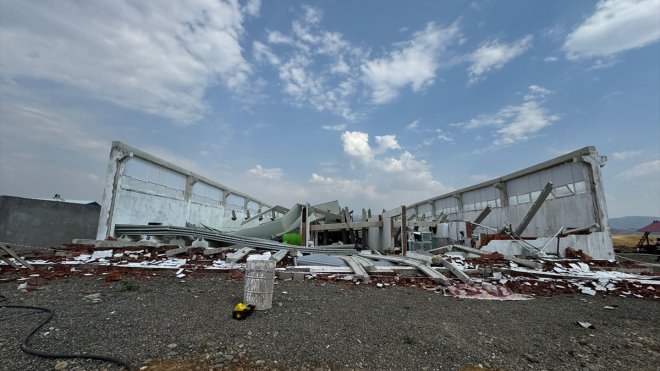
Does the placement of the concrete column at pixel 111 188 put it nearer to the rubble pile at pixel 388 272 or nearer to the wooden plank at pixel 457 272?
the rubble pile at pixel 388 272

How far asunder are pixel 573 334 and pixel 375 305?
2.46 metres

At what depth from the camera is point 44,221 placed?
36.0 ft

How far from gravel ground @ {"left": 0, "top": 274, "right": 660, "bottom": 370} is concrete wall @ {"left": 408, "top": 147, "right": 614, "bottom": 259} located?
7.90m

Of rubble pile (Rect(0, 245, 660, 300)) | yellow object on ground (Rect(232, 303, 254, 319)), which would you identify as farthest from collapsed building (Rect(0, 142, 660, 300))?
yellow object on ground (Rect(232, 303, 254, 319))

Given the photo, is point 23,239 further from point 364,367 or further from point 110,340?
point 364,367

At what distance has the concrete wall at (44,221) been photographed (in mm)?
→ 10477

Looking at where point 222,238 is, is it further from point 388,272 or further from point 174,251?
point 388,272

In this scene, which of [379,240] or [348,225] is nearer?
[348,225]

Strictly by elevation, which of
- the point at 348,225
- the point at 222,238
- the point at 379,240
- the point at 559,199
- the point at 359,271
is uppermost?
the point at 559,199

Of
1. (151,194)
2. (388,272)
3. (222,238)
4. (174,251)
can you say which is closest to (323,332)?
(388,272)

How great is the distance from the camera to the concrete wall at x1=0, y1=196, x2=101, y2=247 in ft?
34.4

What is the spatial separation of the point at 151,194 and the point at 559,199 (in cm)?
1865

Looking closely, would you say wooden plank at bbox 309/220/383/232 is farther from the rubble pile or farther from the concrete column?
the concrete column

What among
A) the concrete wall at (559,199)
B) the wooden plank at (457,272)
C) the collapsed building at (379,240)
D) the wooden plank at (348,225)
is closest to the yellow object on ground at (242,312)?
the collapsed building at (379,240)
